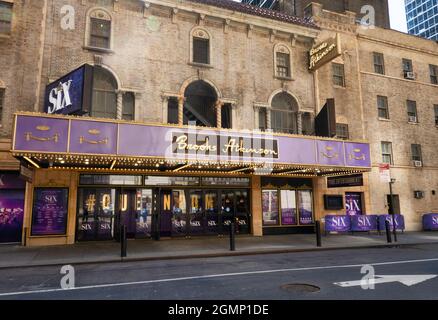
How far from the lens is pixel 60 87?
1402cm

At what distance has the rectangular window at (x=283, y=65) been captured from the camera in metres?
20.5

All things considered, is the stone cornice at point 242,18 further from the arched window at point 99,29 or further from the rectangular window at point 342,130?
the rectangular window at point 342,130

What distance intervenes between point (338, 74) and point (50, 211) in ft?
61.1

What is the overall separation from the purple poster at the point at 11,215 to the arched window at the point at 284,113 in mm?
13423

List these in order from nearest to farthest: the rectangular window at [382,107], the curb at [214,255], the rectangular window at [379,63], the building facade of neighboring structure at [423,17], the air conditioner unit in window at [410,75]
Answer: the curb at [214,255]
the rectangular window at [382,107]
the rectangular window at [379,63]
the air conditioner unit in window at [410,75]
the building facade of neighboring structure at [423,17]

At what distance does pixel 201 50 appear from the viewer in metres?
19.0

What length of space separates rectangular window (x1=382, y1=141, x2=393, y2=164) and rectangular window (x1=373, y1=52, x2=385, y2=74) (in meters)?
5.12

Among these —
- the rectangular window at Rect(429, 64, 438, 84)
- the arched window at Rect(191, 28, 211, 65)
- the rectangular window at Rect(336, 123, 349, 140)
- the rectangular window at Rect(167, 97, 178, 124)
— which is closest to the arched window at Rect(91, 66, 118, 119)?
the rectangular window at Rect(167, 97, 178, 124)

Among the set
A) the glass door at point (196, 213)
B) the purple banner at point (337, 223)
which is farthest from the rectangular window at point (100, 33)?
the purple banner at point (337, 223)

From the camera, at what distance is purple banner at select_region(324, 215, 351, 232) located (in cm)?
1903

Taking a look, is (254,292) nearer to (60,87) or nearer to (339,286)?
(339,286)

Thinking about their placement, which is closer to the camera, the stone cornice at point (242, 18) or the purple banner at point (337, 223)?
the stone cornice at point (242, 18)

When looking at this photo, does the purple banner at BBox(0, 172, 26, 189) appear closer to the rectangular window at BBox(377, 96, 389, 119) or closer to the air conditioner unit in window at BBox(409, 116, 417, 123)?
the rectangular window at BBox(377, 96, 389, 119)

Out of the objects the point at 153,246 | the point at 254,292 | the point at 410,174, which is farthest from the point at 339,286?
the point at 410,174
